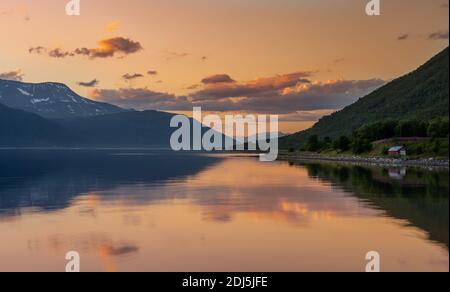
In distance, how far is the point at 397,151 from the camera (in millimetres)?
181500

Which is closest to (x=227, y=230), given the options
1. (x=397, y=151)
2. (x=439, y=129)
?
(x=397, y=151)

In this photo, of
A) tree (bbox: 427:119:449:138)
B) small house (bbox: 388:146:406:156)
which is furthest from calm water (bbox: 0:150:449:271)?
tree (bbox: 427:119:449:138)

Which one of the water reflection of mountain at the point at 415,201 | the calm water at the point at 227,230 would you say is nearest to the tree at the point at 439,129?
the water reflection of mountain at the point at 415,201

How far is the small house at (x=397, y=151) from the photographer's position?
180 metres

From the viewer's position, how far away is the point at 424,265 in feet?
97.2

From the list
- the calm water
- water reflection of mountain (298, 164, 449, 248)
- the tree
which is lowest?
the calm water

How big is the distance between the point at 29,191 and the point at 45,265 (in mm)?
46706

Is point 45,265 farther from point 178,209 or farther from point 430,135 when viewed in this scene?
point 430,135

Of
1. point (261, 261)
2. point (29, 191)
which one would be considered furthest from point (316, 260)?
point (29, 191)

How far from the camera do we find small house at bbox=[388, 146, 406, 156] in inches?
7069

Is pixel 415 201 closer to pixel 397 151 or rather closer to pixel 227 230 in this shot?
pixel 227 230

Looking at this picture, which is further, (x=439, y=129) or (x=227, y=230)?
(x=439, y=129)

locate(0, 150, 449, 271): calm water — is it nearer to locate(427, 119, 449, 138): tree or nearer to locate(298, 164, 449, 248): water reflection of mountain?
locate(298, 164, 449, 248): water reflection of mountain
